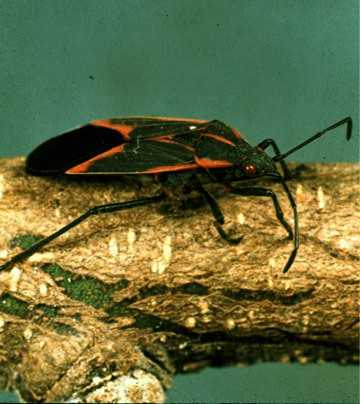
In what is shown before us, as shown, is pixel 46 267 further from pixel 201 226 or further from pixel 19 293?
pixel 201 226

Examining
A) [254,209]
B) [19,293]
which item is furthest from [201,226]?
[19,293]

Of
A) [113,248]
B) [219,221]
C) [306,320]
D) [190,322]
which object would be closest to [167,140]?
[219,221]

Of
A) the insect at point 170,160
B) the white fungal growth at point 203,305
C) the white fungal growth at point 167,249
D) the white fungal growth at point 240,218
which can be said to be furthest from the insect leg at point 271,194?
the white fungal growth at point 203,305

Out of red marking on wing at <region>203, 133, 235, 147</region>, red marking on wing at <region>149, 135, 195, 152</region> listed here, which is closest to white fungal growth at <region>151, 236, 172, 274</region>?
red marking on wing at <region>149, 135, 195, 152</region>

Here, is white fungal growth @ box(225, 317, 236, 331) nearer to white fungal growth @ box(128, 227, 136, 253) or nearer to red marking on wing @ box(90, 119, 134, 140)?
white fungal growth @ box(128, 227, 136, 253)

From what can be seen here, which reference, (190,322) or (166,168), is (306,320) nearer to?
(190,322)

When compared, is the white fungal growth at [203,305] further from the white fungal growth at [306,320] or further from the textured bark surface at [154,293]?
the white fungal growth at [306,320]

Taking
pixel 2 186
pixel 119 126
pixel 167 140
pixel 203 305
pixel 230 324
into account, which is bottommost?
pixel 230 324
